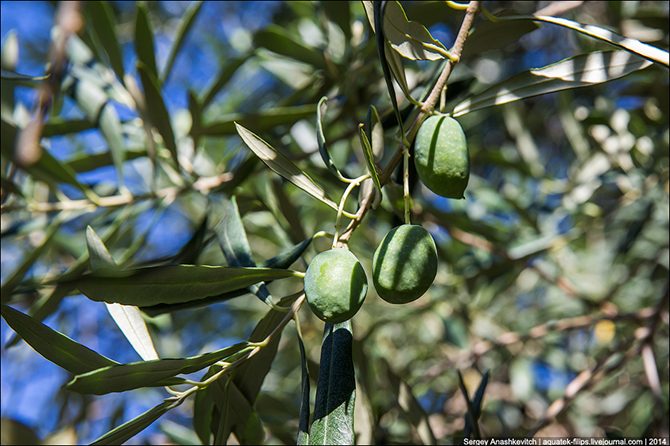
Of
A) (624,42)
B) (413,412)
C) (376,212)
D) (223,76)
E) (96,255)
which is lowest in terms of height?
(413,412)

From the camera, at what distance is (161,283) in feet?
2.55

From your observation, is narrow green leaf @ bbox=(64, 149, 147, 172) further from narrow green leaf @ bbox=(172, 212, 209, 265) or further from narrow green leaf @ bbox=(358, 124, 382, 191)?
narrow green leaf @ bbox=(358, 124, 382, 191)

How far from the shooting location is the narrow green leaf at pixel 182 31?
1.34 metres

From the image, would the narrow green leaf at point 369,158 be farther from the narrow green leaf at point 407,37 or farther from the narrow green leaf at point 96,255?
the narrow green leaf at point 96,255

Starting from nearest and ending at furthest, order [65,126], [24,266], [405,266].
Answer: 1. [405,266]
2. [24,266]
3. [65,126]

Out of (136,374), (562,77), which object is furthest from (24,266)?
(562,77)

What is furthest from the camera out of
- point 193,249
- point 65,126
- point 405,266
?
point 65,126

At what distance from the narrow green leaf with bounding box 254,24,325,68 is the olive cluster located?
645mm

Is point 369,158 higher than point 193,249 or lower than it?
higher

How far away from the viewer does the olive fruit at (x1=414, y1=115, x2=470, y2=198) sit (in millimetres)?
684

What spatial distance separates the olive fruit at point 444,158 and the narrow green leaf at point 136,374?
307 mm

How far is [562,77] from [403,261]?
0.30 meters

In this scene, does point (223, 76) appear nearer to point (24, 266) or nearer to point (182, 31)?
point (182, 31)

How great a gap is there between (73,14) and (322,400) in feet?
1.64
